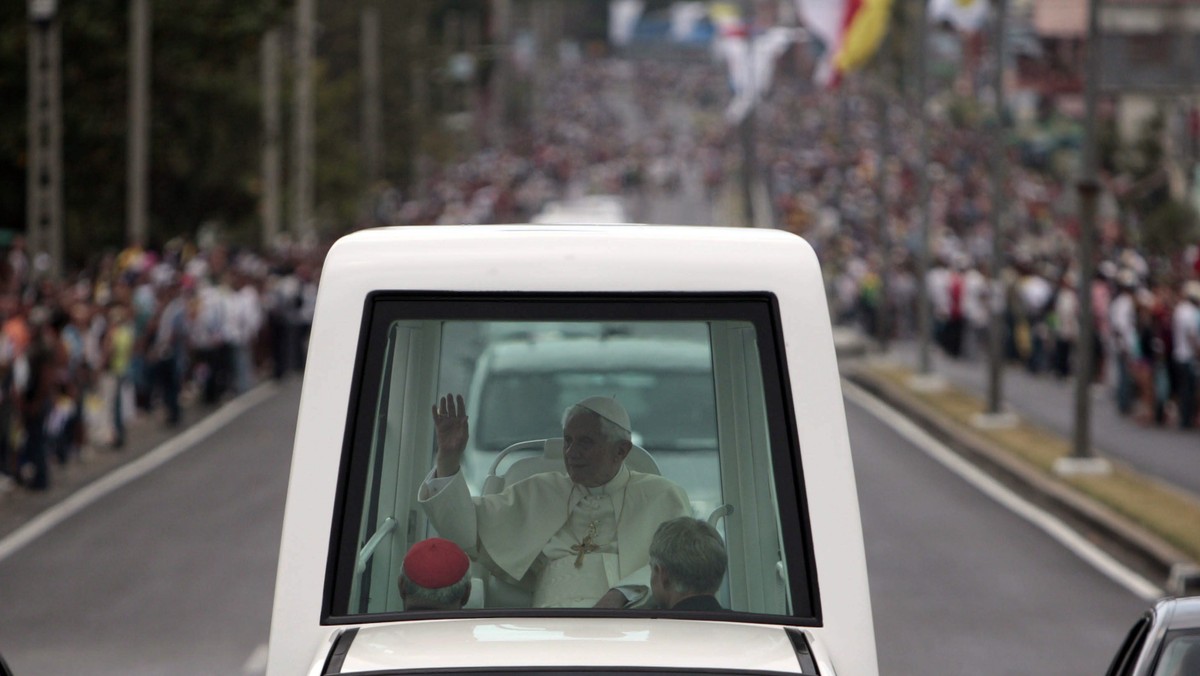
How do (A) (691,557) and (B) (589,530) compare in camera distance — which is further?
(B) (589,530)

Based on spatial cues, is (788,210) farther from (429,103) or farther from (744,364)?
(744,364)

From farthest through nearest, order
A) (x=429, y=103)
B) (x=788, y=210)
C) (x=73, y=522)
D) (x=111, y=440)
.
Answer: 1. (x=429, y=103)
2. (x=788, y=210)
3. (x=111, y=440)
4. (x=73, y=522)

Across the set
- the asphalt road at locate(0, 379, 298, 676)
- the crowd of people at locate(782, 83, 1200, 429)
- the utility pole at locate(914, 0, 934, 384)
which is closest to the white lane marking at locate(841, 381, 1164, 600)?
the utility pole at locate(914, 0, 934, 384)

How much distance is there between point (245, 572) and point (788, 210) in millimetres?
51601

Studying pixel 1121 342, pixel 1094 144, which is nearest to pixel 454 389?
pixel 1094 144

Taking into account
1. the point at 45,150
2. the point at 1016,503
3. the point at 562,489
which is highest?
the point at 562,489

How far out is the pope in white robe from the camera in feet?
15.4

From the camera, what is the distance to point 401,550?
15.4 ft

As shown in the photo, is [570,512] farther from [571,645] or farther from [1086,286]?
[1086,286]

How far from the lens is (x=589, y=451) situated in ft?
15.4

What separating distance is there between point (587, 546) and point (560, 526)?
8cm

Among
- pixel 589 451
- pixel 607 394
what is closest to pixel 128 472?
pixel 607 394

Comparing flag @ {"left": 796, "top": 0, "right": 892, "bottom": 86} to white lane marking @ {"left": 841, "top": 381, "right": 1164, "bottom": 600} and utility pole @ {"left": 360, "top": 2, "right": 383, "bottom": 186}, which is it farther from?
utility pole @ {"left": 360, "top": 2, "right": 383, "bottom": 186}

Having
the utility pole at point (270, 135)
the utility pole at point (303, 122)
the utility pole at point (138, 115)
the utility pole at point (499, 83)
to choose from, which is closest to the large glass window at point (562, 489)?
the utility pole at point (138, 115)
